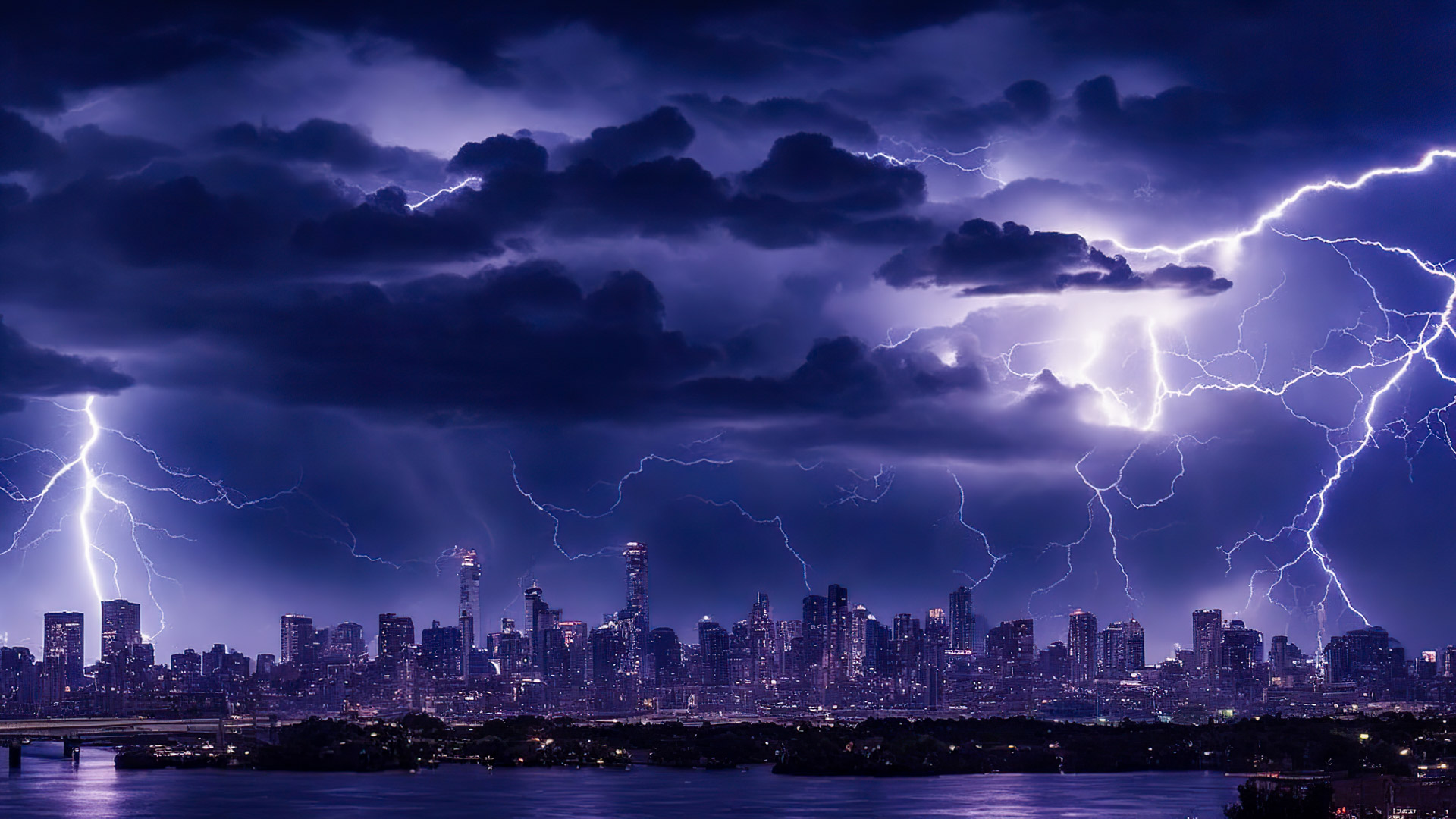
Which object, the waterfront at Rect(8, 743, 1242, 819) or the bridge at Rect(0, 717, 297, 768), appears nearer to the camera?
the waterfront at Rect(8, 743, 1242, 819)

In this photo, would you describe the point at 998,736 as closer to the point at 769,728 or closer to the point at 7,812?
the point at 769,728

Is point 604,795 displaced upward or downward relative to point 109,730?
downward

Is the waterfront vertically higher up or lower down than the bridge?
lower down

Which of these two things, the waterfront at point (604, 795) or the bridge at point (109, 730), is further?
the bridge at point (109, 730)

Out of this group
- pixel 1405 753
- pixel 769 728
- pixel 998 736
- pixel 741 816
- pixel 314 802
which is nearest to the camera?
pixel 741 816

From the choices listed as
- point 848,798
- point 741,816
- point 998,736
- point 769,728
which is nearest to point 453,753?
point 769,728
